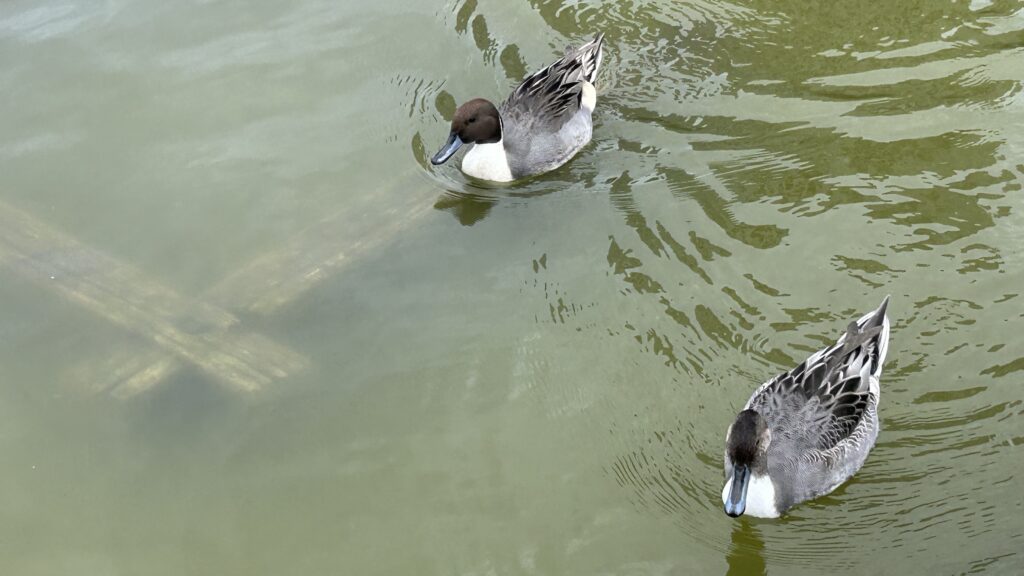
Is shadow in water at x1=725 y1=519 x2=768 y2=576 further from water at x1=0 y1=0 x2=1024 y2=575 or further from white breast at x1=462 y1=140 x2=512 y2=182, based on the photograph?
white breast at x1=462 y1=140 x2=512 y2=182

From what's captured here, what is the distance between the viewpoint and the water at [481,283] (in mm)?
6246

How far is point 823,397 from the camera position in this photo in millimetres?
6461

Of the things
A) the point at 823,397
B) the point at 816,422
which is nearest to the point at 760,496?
the point at 816,422

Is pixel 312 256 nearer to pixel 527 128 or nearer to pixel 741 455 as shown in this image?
pixel 527 128

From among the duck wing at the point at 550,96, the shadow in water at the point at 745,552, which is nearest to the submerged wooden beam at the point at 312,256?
the duck wing at the point at 550,96

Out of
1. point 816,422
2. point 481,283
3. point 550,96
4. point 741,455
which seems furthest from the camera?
point 550,96

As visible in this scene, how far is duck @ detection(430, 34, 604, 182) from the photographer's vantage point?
28.0 ft

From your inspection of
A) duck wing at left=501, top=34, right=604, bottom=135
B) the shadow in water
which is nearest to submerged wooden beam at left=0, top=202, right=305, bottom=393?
duck wing at left=501, top=34, right=604, bottom=135

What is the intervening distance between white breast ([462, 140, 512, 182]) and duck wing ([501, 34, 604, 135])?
24 centimetres

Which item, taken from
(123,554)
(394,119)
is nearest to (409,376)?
(123,554)

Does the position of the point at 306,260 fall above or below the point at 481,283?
above

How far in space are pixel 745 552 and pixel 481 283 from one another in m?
2.58

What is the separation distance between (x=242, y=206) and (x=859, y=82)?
15.9 feet

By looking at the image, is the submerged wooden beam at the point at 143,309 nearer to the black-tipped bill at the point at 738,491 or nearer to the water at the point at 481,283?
the water at the point at 481,283
